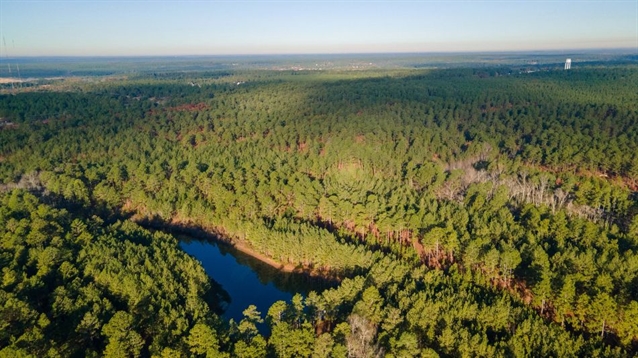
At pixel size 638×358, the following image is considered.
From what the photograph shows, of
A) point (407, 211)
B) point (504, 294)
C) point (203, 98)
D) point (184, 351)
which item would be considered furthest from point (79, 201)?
point (203, 98)

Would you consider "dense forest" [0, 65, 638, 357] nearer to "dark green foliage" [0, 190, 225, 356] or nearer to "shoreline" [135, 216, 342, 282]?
"dark green foliage" [0, 190, 225, 356]

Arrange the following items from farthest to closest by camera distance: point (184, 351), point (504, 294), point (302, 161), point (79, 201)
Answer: point (302, 161)
point (79, 201)
point (504, 294)
point (184, 351)

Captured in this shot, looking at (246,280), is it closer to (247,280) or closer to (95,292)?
(247,280)

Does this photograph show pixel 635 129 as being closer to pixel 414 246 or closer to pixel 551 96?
pixel 551 96

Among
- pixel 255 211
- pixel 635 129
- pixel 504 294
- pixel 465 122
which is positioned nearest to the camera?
pixel 504 294

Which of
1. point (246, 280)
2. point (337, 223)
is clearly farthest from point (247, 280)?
point (337, 223)

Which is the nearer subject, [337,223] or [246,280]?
[246,280]
